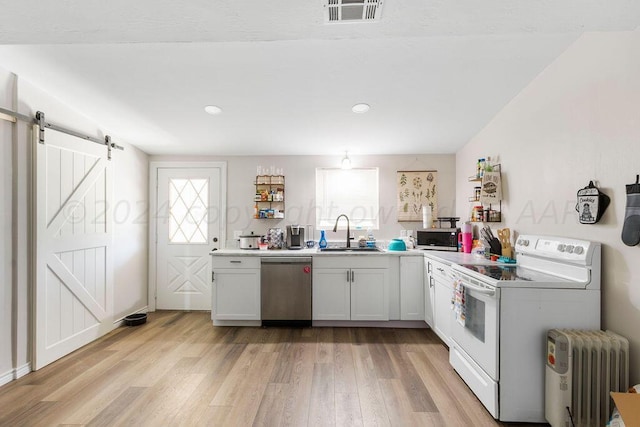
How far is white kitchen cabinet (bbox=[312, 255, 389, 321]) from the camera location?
3.34 metres

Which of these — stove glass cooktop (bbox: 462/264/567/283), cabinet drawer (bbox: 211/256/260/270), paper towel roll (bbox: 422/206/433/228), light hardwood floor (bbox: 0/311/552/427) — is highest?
paper towel roll (bbox: 422/206/433/228)

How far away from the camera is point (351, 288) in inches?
132

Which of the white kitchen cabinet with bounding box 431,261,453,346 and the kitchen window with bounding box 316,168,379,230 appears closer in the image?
the white kitchen cabinet with bounding box 431,261,453,346

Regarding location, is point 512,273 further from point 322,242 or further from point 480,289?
point 322,242

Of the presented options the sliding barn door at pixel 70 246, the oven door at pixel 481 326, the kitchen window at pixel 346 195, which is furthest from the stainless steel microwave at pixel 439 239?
the sliding barn door at pixel 70 246

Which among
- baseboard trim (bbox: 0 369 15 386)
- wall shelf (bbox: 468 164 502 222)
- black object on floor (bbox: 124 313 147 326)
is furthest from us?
black object on floor (bbox: 124 313 147 326)

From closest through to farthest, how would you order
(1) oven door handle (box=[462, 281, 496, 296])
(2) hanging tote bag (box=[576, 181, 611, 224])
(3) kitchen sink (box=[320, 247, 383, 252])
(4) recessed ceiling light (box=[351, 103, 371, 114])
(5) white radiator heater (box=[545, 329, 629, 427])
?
(5) white radiator heater (box=[545, 329, 629, 427])
(2) hanging tote bag (box=[576, 181, 611, 224])
(1) oven door handle (box=[462, 281, 496, 296])
(4) recessed ceiling light (box=[351, 103, 371, 114])
(3) kitchen sink (box=[320, 247, 383, 252])

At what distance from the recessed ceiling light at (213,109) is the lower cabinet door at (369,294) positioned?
220cm

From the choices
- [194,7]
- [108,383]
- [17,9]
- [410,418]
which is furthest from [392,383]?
[17,9]

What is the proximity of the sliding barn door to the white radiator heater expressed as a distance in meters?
3.76

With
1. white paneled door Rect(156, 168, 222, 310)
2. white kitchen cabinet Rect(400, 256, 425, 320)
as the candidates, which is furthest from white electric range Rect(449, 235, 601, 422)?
white paneled door Rect(156, 168, 222, 310)

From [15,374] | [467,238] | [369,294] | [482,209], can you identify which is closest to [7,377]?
[15,374]

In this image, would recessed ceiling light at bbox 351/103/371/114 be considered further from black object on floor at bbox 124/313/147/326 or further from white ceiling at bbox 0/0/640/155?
black object on floor at bbox 124/313/147/326

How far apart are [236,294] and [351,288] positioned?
4.38ft
